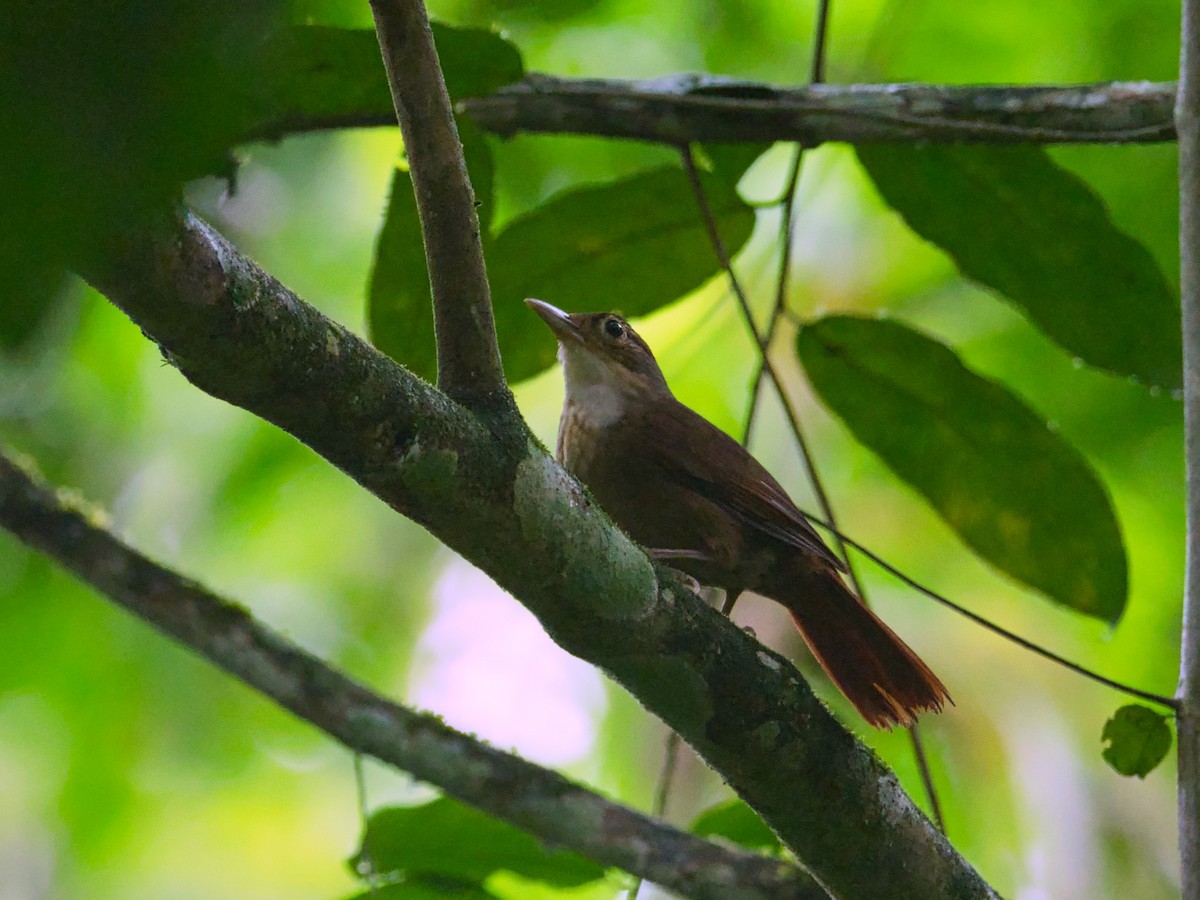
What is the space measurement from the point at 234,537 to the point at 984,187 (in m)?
4.64

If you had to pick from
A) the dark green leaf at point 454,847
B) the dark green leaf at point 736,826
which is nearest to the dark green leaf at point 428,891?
the dark green leaf at point 454,847

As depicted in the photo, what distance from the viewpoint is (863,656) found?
3082mm

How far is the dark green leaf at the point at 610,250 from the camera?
10.5ft

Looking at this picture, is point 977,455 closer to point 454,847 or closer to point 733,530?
point 733,530

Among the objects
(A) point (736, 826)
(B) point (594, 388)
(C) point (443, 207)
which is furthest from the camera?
(B) point (594, 388)

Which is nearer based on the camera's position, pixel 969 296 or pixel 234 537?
pixel 969 296

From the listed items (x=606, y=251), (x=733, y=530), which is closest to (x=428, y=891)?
(x=733, y=530)

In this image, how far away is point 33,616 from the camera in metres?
5.58

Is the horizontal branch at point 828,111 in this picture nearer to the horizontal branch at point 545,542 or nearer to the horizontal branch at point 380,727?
the horizontal branch at point 380,727

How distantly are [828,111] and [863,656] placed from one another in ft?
4.47

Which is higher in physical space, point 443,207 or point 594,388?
point 594,388

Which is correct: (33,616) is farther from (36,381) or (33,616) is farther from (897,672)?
(36,381)

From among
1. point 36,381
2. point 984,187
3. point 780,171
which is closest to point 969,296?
point 780,171

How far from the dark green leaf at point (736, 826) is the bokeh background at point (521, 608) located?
2240 mm
